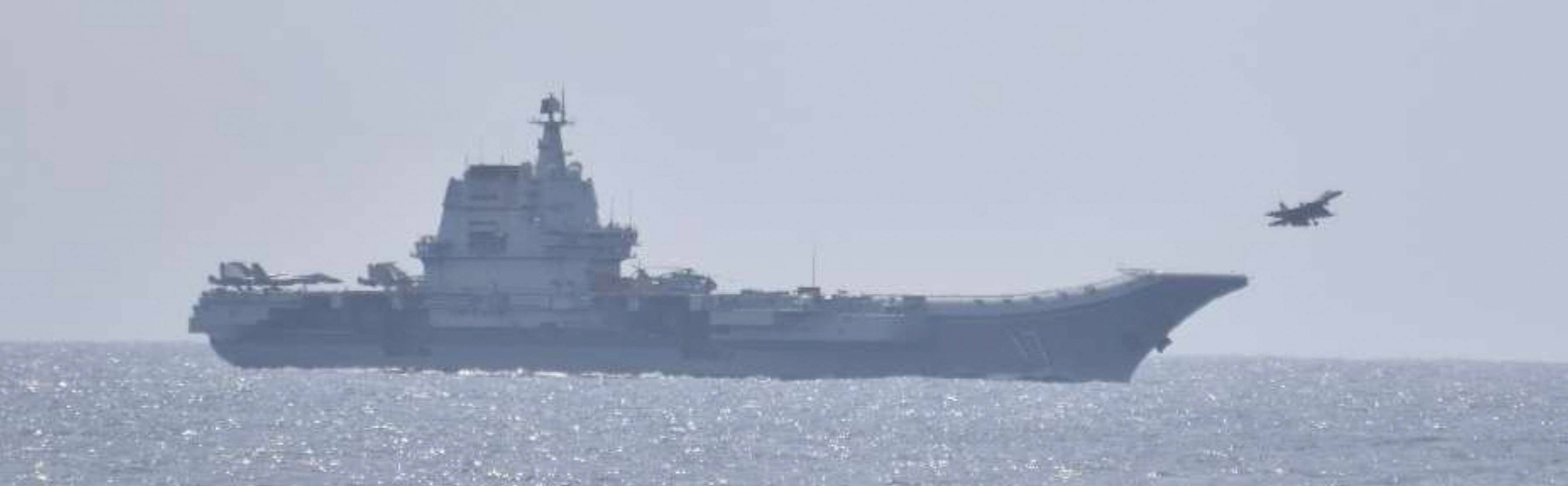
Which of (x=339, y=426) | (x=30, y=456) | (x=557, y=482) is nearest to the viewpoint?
(x=557, y=482)

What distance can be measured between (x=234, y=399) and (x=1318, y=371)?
9677 centimetres

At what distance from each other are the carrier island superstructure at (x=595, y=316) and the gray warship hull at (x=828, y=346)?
0.06m

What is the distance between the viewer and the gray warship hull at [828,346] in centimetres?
11606

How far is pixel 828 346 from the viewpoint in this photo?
11756cm

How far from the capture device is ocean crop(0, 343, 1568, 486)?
67938 mm

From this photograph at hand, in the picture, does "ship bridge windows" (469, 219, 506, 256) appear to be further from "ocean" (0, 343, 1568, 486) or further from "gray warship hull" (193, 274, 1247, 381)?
"ocean" (0, 343, 1568, 486)

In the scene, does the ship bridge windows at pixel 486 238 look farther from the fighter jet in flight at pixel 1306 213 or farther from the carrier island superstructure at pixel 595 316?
the fighter jet in flight at pixel 1306 213

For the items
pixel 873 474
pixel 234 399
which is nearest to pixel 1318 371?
pixel 234 399

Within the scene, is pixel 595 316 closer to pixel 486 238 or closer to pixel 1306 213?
pixel 486 238

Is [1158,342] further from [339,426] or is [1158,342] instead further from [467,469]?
[467,469]

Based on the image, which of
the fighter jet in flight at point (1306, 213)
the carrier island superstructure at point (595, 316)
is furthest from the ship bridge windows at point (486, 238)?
the fighter jet in flight at point (1306, 213)

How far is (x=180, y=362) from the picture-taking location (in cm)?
16812

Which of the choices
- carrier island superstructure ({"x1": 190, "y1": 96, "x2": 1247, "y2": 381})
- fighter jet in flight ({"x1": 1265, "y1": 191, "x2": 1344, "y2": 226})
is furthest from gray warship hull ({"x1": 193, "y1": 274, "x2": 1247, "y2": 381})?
fighter jet in flight ({"x1": 1265, "y1": 191, "x2": 1344, "y2": 226})

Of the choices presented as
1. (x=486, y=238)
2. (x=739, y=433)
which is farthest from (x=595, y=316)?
(x=739, y=433)
